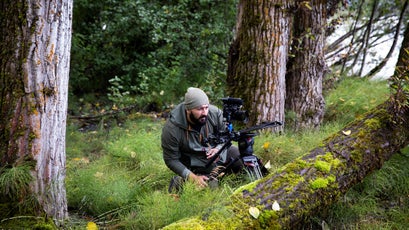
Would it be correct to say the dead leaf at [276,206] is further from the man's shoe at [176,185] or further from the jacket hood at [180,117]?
the jacket hood at [180,117]

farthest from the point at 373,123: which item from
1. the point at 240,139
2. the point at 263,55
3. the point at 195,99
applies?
the point at 263,55

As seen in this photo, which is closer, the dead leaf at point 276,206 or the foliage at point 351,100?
the dead leaf at point 276,206

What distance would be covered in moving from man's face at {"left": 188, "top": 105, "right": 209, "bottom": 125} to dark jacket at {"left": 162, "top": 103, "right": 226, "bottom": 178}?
0.13 meters

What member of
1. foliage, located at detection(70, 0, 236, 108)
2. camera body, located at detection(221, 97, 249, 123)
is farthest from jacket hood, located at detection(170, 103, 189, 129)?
foliage, located at detection(70, 0, 236, 108)

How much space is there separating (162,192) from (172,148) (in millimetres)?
496

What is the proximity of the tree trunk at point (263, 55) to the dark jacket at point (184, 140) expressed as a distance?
4.87 ft

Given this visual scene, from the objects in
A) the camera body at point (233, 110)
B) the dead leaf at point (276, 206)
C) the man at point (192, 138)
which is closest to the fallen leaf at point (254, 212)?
the dead leaf at point (276, 206)

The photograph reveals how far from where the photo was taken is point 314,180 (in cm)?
334

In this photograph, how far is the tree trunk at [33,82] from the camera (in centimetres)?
321

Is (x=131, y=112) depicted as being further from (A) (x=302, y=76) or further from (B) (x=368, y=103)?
(B) (x=368, y=103)

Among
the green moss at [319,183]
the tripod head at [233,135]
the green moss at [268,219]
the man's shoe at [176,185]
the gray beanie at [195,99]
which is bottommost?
the man's shoe at [176,185]

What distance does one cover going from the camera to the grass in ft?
11.7

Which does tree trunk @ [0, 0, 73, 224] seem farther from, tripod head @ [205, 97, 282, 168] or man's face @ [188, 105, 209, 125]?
tripod head @ [205, 97, 282, 168]

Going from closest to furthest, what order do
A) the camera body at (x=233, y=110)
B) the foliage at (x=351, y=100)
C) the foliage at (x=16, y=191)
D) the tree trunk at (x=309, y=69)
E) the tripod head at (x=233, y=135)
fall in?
1. the foliage at (x=16, y=191)
2. the tripod head at (x=233, y=135)
3. the camera body at (x=233, y=110)
4. the tree trunk at (x=309, y=69)
5. the foliage at (x=351, y=100)
